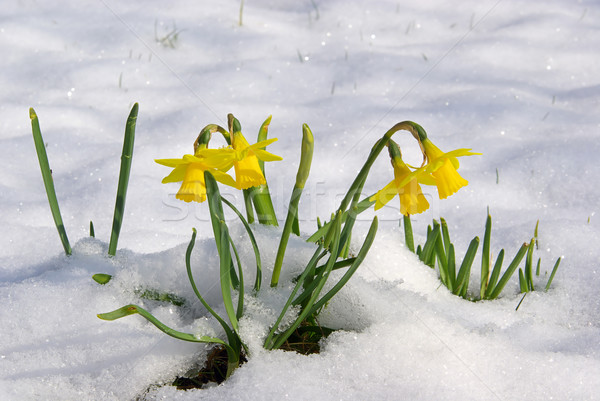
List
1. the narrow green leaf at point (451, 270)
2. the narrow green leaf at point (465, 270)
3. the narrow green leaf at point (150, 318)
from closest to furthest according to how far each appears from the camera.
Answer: the narrow green leaf at point (150, 318) → the narrow green leaf at point (465, 270) → the narrow green leaf at point (451, 270)

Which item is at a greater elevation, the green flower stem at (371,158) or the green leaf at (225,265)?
the green flower stem at (371,158)

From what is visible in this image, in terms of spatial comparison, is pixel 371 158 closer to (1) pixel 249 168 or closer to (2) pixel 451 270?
(1) pixel 249 168

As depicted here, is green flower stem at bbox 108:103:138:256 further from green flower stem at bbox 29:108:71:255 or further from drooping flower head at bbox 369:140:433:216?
drooping flower head at bbox 369:140:433:216

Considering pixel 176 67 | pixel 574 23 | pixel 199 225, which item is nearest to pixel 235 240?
pixel 199 225

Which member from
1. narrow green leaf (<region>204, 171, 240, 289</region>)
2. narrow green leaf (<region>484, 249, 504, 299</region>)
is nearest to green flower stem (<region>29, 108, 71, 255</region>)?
narrow green leaf (<region>204, 171, 240, 289</region>)

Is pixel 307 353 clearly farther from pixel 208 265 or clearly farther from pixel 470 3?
pixel 470 3

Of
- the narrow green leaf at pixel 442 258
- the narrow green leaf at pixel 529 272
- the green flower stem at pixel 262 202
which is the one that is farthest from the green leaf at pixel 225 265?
the narrow green leaf at pixel 529 272

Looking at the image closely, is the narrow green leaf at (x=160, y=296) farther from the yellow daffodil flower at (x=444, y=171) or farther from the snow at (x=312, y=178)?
the yellow daffodil flower at (x=444, y=171)
